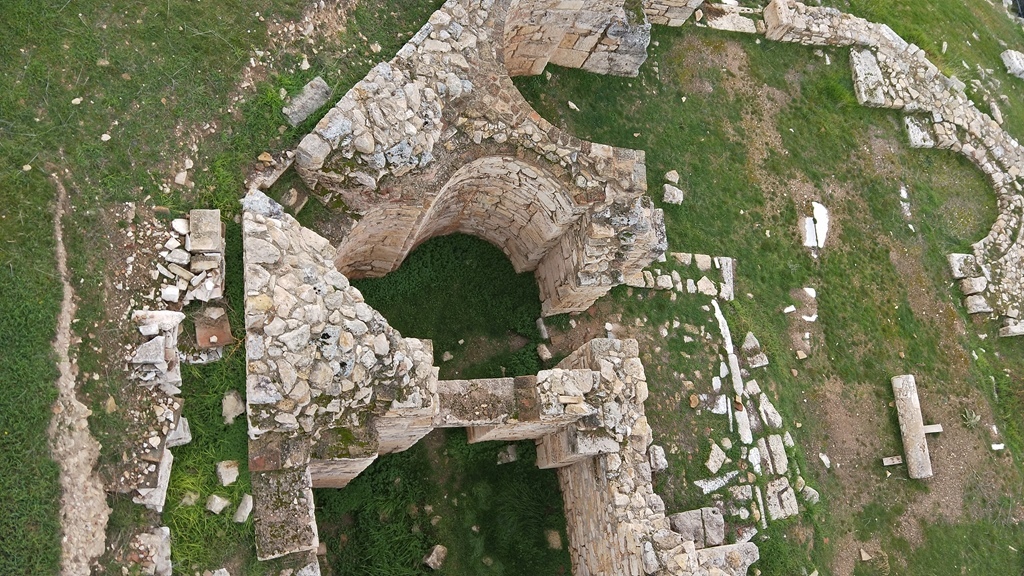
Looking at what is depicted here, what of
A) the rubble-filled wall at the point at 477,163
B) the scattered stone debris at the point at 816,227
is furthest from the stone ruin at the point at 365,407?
the scattered stone debris at the point at 816,227

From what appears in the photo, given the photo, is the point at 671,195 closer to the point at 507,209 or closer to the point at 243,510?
the point at 507,209

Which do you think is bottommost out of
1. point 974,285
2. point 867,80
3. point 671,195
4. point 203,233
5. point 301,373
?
point 301,373

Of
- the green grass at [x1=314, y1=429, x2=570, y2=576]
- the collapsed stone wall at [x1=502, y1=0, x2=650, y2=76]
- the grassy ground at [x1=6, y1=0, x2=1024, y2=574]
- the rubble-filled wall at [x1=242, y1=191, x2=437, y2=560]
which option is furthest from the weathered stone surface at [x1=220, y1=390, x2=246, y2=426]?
the collapsed stone wall at [x1=502, y1=0, x2=650, y2=76]

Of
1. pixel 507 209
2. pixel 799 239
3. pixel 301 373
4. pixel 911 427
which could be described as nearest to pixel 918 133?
pixel 799 239

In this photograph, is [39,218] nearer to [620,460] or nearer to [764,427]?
[620,460]

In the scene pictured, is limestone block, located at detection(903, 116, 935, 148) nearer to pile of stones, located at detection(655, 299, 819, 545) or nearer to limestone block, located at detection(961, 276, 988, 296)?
limestone block, located at detection(961, 276, 988, 296)
